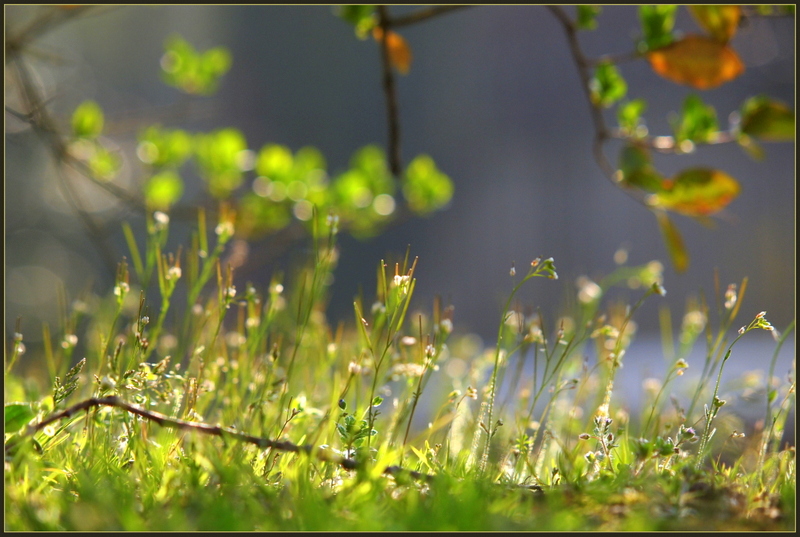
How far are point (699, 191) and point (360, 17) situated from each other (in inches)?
30.7

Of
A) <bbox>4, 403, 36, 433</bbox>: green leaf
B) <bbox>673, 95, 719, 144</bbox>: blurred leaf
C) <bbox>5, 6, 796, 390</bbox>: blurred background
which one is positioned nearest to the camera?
<bbox>4, 403, 36, 433</bbox>: green leaf

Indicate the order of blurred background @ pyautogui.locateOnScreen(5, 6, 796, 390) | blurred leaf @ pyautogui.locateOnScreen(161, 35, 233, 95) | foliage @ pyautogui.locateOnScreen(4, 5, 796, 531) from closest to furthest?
foliage @ pyautogui.locateOnScreen(4, 5, 796, 531) → blurred leaf @ pyautogui.locateOnScreen(161, 35, 233, 95) → blurred background @ pyautogui.locateOnScreen(5, 6, 796, 390)

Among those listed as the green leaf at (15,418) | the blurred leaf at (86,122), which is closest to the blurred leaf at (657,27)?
the green leaf at (15,418)

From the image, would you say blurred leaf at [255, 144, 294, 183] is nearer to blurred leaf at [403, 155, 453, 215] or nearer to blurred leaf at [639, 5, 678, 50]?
blurred leaf at [403, 155, 453, 215]

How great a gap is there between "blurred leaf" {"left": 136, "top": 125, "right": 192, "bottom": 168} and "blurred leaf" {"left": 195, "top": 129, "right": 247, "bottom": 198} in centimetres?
5

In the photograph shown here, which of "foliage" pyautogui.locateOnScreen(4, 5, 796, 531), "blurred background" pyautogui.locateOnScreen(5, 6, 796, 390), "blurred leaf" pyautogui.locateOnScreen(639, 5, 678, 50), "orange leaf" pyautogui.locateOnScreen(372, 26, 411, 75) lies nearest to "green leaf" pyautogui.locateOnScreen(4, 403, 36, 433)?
"foliage" pyautogui.locateOnScreen(4, 5, 796, 531)

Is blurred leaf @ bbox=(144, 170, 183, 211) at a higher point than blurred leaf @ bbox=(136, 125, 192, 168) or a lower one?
lower

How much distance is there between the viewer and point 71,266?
7164mm

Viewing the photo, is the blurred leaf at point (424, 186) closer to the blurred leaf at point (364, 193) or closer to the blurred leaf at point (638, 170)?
the blurred leaf at point (364, 193)

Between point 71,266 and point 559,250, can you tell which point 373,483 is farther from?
point 71,266

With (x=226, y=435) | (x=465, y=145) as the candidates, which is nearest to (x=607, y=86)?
(x=226, y=435)

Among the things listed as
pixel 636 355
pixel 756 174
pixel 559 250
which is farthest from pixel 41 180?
pixel 756 174

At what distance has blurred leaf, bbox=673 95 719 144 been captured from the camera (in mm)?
1244

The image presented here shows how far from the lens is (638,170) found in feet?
3.90
